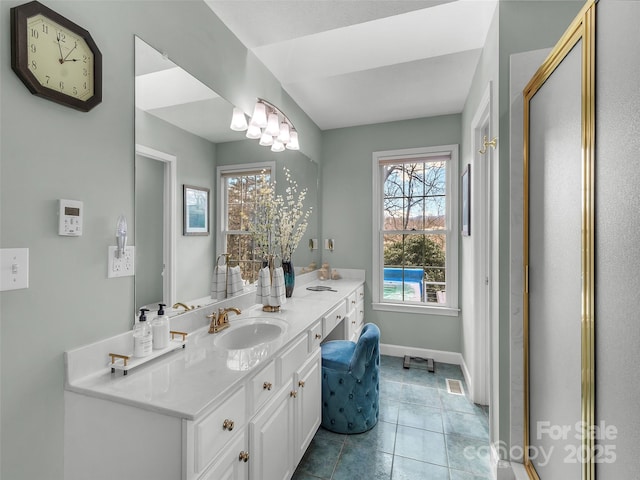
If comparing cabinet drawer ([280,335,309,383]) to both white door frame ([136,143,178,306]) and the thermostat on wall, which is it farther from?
the thermostat on wall

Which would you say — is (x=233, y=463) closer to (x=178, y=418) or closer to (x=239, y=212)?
(x=178, y=418)

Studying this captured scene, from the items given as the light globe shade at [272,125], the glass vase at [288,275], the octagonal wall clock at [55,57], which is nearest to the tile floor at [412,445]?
the glass vase at [288,275]

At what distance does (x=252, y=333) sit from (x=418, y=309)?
2.08m

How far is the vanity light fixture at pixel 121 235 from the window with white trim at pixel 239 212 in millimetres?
638

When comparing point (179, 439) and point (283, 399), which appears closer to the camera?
point (179, 439)

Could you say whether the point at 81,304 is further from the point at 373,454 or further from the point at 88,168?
the point at 373,454

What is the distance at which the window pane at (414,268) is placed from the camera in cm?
326

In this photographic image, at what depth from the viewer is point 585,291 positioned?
981 mm

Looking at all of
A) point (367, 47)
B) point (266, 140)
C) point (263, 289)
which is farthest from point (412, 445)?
point (367, 47)

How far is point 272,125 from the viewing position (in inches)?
88.7

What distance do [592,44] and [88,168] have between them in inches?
67.6

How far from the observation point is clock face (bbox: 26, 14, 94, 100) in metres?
0.93

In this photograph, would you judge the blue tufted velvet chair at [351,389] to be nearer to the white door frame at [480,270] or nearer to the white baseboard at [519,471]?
the white baseboard at [519,471]

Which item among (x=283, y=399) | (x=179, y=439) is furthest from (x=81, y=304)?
(x=283, y=399)
